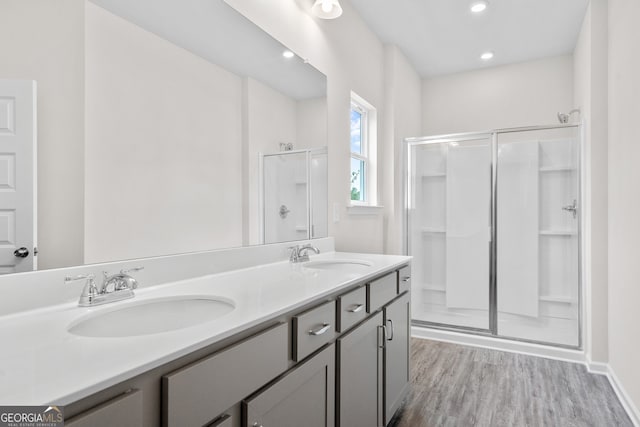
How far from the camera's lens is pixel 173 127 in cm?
138

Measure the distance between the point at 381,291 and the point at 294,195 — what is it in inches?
29.1

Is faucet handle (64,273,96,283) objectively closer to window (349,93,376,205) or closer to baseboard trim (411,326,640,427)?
window (349,93,376,205)

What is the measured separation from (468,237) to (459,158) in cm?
73

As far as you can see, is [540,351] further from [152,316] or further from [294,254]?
[152,316]

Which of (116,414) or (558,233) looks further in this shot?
(558,233)

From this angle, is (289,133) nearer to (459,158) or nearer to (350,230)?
Result: (350,230)

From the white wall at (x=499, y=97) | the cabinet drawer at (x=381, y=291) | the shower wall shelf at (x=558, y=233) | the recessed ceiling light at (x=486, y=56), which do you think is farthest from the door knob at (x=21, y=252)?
the white wall at (x=499, y=97)

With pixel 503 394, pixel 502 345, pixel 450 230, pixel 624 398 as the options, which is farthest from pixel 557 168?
pixel 503 394

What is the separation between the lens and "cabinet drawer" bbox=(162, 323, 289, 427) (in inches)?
27.2

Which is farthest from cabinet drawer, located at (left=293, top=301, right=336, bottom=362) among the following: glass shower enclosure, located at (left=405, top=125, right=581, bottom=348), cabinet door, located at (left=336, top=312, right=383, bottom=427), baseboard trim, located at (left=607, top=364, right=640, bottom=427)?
glass shower enclosure, located at (left=405, top=125, right=581, bottom=348)

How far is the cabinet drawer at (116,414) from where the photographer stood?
1.78 feet

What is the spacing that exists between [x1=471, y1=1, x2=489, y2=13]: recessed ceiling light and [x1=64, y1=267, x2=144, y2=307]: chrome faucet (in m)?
2.98

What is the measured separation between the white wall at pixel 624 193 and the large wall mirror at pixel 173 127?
6.15 ft

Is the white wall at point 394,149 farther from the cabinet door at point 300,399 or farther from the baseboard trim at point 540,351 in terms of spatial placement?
the cabinet door at point 300,399
